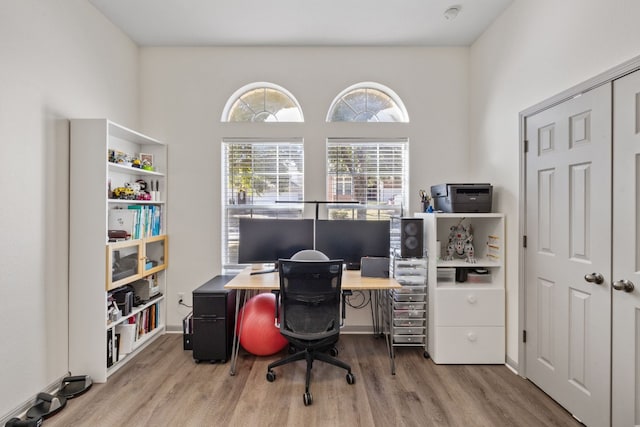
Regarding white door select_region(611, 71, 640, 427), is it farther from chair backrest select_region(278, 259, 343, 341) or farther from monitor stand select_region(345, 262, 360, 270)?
monitor stand select_region(345, 262, 360, 270)

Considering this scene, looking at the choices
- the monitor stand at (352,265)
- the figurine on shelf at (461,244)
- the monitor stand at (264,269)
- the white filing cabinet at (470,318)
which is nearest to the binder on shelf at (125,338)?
the monitor stand at (264,269)

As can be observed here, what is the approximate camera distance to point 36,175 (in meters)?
2.02

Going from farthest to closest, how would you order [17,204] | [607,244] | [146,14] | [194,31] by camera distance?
[194,31] < [146,14] < [17,204] < [607,244]

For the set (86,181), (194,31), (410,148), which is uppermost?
(194,31)

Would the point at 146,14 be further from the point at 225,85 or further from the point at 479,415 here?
the point at 479,415

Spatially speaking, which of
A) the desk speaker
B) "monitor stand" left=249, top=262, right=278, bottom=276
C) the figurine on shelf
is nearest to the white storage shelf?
"monitor stand" left=249, top=262, right=278, bottom=276

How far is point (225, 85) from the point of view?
10.4 ft

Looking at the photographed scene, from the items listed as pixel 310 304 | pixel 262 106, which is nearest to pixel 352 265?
pixel 310 304

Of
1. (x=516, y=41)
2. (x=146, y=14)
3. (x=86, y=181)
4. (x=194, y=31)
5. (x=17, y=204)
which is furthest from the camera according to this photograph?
(x=194, y=31)

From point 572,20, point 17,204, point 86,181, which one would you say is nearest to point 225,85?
point 86,181

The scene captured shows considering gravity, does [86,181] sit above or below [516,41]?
below

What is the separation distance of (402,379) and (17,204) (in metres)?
2.93

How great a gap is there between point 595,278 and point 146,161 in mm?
3659

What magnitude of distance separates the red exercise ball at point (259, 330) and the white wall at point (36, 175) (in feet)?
4.30
